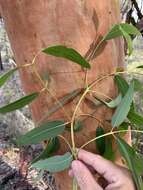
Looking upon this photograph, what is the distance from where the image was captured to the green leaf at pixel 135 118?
28.3 inches

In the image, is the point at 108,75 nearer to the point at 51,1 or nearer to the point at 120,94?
the point at 120,94

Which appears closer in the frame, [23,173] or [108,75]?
[108,75]

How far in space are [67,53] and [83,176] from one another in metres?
0.23

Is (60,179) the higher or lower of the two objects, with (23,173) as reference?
higher

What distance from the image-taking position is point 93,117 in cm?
74

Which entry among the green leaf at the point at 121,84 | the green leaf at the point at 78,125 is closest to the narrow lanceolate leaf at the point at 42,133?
the green leaf at the point at 78,125

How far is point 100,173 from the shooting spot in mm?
724

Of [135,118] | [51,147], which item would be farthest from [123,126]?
[51,147]

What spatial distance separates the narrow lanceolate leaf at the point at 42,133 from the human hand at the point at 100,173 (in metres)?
0.06

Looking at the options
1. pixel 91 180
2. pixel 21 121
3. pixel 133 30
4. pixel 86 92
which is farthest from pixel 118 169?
pixel 21 121

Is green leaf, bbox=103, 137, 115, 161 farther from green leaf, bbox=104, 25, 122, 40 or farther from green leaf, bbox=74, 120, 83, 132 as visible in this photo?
green leaf, bbox=104, 25, 122, 40

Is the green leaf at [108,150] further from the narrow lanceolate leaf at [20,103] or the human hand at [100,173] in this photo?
the narrow lanceolate leaf at [20,103]

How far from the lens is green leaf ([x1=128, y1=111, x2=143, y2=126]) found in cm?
72

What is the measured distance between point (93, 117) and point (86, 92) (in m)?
0.07
